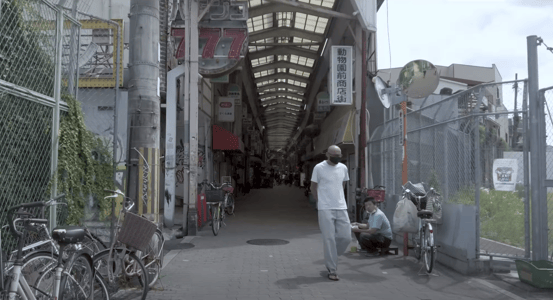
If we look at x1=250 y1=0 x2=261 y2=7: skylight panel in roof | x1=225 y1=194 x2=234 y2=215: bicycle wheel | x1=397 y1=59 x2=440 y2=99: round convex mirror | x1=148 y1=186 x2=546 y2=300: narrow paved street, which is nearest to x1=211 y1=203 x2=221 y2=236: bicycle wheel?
x1=148 y1=186 x2=546 y2=300: narrow paved street

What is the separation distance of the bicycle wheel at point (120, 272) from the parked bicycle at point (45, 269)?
20.0 inches

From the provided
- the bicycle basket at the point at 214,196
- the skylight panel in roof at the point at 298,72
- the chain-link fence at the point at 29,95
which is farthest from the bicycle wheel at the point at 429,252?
the skylight panel in roof at the point at 298,72

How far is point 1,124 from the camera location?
14.3ft

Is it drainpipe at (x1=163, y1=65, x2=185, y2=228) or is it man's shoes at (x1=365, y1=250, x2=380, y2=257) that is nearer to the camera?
man's shoes at (x1=365, y1=250, x2=380, y2=257)

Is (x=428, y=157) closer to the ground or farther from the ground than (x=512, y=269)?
farther from the ground

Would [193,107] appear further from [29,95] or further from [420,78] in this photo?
[29,95]

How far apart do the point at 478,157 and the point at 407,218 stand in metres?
1.66

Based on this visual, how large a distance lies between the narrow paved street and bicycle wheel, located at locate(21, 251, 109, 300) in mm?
1765

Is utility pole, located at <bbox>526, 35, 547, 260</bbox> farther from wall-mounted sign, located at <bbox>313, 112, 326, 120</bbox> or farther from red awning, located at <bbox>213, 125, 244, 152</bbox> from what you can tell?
wall-mounted sign, located at <bbox>313, 112, 326, 120</bbox>

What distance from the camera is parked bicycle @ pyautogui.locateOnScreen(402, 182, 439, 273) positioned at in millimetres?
6871

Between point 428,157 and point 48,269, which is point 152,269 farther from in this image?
point 428,157

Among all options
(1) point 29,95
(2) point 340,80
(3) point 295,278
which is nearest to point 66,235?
(1) point 29,95

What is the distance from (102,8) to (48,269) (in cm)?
1417

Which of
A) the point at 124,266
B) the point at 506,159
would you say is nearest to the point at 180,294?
the point at 124,266
